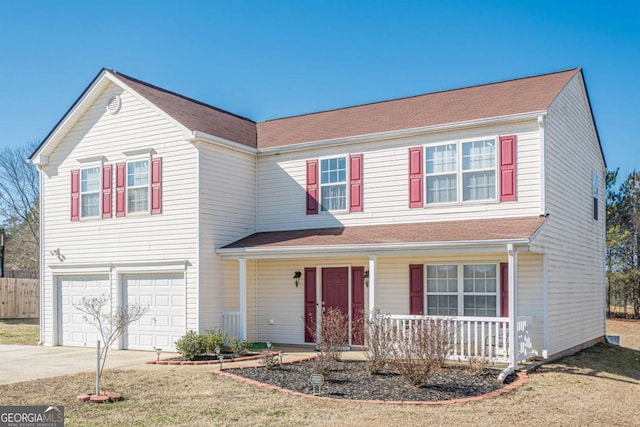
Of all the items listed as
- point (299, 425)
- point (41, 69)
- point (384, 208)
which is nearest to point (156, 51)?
point (41, 69)

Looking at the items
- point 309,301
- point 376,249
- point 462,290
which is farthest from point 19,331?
point 462,290

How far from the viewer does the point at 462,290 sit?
1459 centimetres

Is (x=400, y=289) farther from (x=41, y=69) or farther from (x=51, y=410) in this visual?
(x=41, y=69)

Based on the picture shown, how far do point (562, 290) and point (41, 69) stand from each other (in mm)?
15943

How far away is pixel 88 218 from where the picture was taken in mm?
17750

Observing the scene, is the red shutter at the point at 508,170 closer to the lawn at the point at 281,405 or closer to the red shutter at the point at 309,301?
the lawn at the point at 281,405

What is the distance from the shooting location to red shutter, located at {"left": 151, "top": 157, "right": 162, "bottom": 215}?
648 inches

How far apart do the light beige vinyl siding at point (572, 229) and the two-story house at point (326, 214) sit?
0.31ft

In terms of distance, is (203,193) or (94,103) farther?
(94,103)

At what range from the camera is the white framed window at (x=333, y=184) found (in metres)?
16.7

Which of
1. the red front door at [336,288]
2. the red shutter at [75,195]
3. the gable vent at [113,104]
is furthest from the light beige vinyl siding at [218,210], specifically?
the red shutter at [75,195]

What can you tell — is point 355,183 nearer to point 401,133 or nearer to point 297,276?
point 401,133

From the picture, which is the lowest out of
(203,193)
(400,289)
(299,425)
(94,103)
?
(299,425)

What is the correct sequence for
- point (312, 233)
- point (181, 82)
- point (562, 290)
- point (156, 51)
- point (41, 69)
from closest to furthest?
point (562, 290) < point (312, 233) < point (156, 51) < point (41, 69) < point (181, 82)
